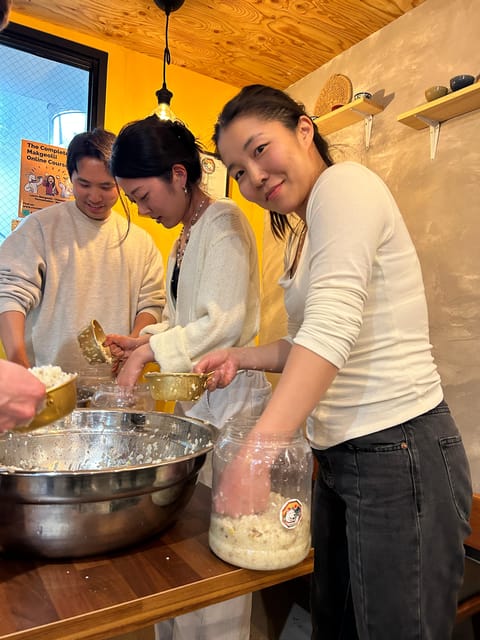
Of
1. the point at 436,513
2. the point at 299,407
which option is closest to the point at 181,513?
the point at 299,407

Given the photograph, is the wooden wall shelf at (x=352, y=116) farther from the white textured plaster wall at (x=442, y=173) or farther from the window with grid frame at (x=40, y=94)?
the window with grid frame at (x=40, y=94)

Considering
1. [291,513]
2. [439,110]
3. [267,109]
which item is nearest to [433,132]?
[439,110]

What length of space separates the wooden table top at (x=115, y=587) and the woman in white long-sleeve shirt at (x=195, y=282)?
0.56 metres

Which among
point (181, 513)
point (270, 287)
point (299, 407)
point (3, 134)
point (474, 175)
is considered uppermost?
point (3, 134)

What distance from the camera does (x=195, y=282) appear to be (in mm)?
1407

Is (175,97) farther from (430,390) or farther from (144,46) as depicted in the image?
(430,390)

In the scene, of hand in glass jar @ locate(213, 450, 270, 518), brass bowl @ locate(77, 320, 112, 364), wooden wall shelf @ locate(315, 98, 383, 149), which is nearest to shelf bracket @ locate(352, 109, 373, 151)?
wooden wall shelf @ locate(315, 98, 383, 149)

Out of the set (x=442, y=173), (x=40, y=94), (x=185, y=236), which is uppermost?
(x=40, y=94)

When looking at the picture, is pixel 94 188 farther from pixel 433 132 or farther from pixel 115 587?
pixel 115 587

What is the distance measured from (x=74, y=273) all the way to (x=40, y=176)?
0.86 m

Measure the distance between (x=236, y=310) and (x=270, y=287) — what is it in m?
1.70

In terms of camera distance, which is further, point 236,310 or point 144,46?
point 144,46

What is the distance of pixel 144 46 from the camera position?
258cm

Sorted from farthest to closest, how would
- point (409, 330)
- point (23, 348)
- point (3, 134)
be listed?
point (3, 134), point (23, 348), point (409, 330)
